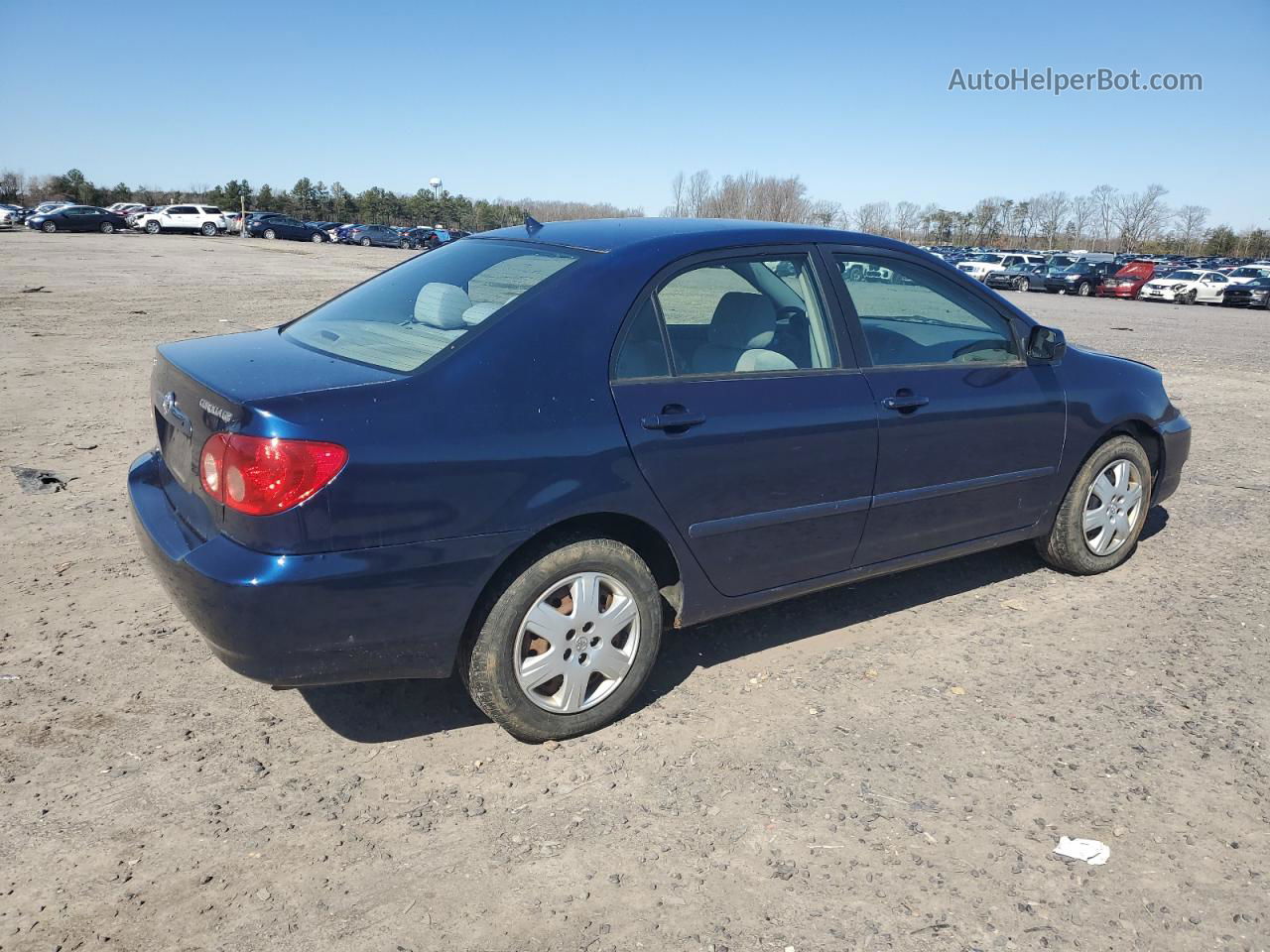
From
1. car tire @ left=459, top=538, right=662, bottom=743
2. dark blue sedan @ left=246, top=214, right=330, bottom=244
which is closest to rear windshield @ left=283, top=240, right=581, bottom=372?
car tire @ left=459, top=538, right=662, bottom=743

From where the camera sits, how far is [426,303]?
3535mm

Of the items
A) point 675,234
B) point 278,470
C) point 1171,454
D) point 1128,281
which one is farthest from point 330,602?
point 1128,281

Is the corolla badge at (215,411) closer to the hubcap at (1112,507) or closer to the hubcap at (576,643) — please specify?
the hubcap at (576,643)

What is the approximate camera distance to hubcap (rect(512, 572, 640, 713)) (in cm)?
A: 313

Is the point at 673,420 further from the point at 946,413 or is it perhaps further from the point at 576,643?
the point at 946,413

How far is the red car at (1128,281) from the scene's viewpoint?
37.1 m

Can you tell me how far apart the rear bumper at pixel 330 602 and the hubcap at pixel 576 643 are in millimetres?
246

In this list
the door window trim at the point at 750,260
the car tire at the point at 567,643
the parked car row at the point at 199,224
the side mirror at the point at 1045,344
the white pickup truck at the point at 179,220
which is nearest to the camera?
the car tire at the point at 567,643

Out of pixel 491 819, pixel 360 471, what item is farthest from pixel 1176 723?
pixel 360 471

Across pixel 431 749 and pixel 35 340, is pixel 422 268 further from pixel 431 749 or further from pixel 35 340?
pixel 35 340

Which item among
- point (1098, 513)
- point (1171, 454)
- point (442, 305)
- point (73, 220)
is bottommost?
point (1098, 513)

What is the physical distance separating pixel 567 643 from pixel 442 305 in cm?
129

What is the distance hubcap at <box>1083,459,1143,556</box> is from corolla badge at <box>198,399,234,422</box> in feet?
13.0

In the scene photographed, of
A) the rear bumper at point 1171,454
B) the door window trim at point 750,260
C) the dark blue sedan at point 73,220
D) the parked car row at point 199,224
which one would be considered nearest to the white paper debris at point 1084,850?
the door window trim at point 750,260
